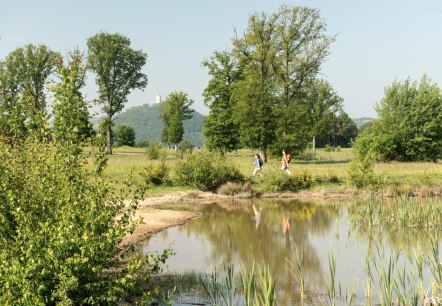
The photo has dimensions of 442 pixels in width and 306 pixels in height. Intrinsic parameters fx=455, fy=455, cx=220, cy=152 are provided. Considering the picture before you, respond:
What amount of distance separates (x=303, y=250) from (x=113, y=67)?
180 ft

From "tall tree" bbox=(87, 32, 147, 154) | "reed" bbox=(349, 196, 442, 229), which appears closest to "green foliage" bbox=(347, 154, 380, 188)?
"reed" bbox=(349, 196, 442, 229)

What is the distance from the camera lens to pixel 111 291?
7.09m

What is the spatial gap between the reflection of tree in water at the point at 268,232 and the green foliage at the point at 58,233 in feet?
11.9

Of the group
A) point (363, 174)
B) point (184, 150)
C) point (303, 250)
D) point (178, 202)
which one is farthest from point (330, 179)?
point (184, 150)


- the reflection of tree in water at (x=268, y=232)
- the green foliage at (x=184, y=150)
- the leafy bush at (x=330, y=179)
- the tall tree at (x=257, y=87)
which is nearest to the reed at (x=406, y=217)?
the reflection of tree in water at (x=268, y=232)

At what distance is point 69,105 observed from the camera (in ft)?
25.1

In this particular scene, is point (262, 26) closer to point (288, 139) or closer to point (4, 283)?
point (288, 139)

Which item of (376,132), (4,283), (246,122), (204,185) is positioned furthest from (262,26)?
(4,283)

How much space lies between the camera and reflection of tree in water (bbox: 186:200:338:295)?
13109mm

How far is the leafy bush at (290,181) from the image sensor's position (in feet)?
98.7

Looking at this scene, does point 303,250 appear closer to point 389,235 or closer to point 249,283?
point 389,235

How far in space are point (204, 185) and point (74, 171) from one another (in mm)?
22397

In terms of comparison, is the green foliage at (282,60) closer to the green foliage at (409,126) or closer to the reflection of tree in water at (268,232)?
the green foliage at (409,126)

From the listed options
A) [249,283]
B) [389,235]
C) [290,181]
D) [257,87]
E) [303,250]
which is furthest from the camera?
[257,87]
